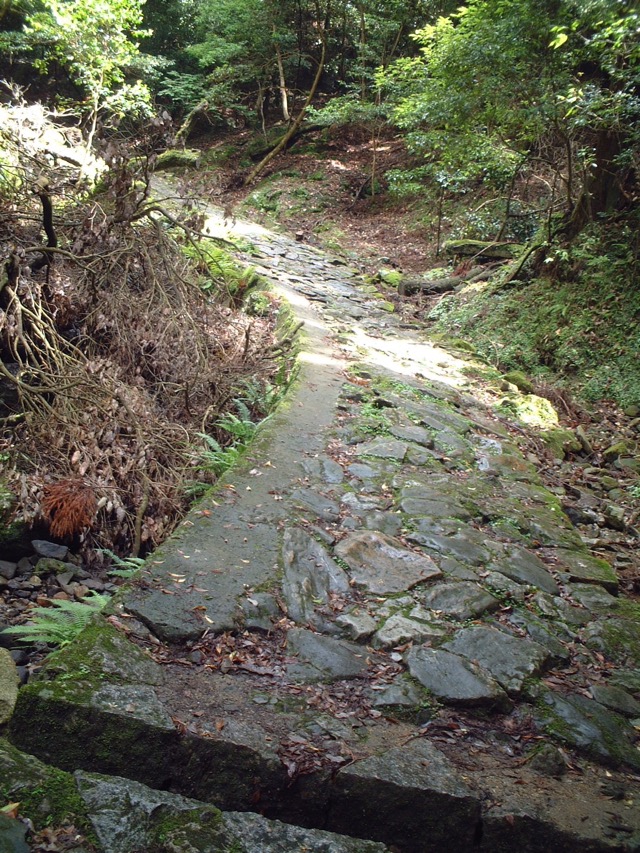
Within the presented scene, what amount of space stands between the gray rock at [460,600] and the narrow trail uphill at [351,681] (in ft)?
0.04

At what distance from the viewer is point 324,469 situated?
15.4 ft

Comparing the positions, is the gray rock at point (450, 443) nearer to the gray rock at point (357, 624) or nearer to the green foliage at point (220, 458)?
the green foliage at point (220, 458)

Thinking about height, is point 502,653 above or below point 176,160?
below

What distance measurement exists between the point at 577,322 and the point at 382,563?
6.44 metres

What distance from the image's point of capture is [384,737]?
2.46 metres

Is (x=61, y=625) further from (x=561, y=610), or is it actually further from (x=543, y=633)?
(x=561, y=610)

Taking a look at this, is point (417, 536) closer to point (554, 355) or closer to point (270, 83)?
point (554, 355)

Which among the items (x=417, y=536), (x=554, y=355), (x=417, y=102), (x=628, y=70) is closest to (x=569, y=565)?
(x=417, y=536)

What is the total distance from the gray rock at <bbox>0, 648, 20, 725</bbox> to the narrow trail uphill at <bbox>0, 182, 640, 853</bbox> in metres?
0.51

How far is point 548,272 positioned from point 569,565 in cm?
670

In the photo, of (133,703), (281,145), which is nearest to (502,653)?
(133,703)

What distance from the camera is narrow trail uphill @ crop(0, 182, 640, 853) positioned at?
7.02 ft

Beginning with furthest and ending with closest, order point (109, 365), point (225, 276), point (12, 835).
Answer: point (225, 276)
point (109, 365)
point (12, 835)

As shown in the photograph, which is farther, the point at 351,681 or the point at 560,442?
the point at 560,442
